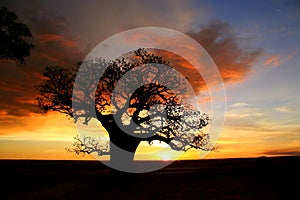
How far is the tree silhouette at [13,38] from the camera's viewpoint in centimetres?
1955

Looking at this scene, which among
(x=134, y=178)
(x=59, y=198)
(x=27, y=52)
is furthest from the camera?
(x=134, y=178)

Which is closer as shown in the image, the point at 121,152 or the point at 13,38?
the point at 13,38

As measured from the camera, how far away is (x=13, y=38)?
20.1 meters

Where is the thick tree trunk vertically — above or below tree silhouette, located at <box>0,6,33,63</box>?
below

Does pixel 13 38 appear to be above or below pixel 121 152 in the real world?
above

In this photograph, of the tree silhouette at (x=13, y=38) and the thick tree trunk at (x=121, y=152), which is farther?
the thick tree trunk at (x=121, y=152)

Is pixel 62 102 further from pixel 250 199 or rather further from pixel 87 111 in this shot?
pixel 250 199

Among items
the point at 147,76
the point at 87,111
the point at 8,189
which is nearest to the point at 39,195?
the point at 8,189

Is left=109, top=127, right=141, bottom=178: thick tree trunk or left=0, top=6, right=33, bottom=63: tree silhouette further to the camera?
left=109, top=127, right=141, bottom=178: thick tree trunk

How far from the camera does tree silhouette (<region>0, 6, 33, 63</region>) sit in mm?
19547

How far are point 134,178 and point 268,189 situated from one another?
11.4m

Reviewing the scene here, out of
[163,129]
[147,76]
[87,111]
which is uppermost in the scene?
[147,76]

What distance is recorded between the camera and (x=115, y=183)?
24.9 meters

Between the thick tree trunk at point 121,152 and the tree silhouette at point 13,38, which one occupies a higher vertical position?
the tree silhouette at point 13,38
